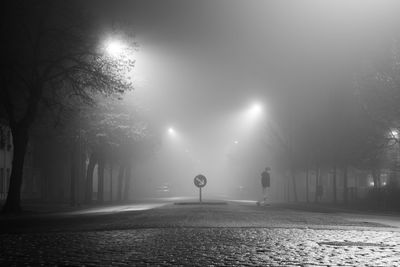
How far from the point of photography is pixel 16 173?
2620 cm

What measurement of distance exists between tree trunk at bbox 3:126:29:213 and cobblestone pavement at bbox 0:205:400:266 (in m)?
12.7

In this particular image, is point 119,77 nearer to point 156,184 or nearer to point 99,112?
point 99,112

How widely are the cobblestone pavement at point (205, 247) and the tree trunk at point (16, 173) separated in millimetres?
12688

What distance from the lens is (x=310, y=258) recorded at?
865 cm

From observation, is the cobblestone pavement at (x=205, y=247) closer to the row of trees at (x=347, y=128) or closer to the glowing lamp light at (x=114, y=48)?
the glowing lamp light at (x=114, y=48)

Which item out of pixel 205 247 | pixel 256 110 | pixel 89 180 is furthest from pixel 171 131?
pixel 205 247

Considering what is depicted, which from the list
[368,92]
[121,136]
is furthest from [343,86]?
[121,136]

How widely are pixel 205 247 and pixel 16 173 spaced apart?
17863mm

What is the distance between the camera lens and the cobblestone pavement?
839cm

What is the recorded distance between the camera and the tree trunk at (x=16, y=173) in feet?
84.7

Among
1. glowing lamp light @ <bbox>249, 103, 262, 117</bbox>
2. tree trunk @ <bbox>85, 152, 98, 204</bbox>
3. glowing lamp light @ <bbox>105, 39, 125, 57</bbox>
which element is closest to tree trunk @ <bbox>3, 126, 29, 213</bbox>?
glowing lamp light @ <bbox>105, 39, 125, 57</bbox>

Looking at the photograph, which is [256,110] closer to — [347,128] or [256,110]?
[256,110]

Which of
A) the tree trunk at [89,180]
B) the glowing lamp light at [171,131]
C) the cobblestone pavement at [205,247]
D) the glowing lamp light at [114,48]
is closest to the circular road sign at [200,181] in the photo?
the glowing lamp light at [114,48]

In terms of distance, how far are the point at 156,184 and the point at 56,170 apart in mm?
56091
